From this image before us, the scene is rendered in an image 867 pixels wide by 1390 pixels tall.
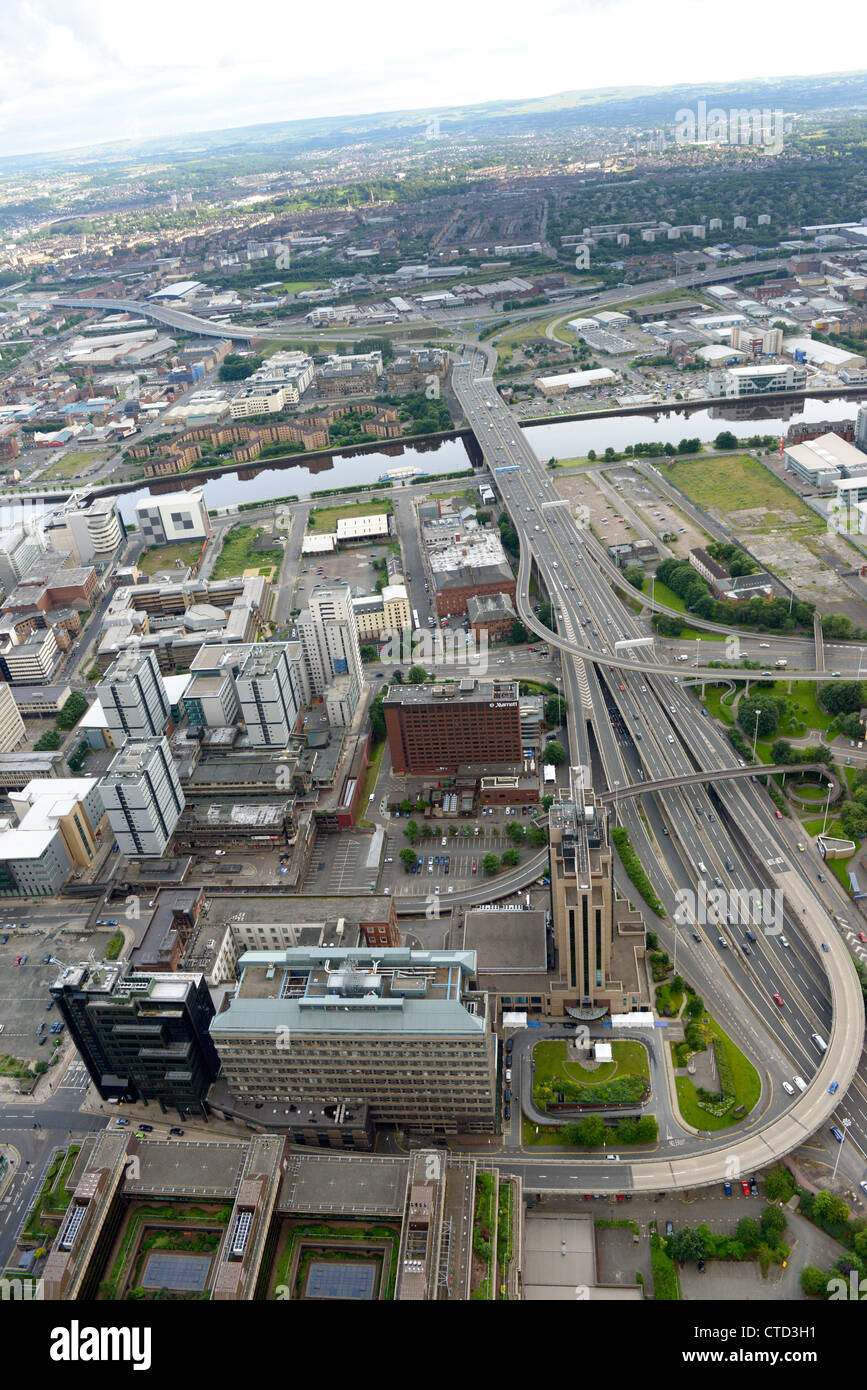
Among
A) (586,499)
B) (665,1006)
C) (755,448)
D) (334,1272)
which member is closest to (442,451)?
(586,499)

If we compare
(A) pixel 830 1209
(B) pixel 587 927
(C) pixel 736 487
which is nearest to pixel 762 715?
(B) pixel 587 927

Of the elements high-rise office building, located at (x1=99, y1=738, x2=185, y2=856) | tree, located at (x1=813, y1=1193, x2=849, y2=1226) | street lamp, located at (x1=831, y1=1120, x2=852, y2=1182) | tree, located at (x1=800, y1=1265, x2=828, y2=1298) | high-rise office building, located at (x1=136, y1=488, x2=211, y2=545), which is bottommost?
tree, located at (x1=800, y1=1265, x2=828, y2=1298)

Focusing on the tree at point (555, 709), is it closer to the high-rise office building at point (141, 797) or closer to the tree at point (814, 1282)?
the high-rise office building at point (141, 797)

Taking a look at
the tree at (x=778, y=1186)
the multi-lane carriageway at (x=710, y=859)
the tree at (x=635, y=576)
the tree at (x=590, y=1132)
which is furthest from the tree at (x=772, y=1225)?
the tree at (x=635, y=576)

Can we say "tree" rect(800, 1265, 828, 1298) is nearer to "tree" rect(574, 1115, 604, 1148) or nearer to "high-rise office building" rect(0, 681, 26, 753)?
"tree" rect(574, 1115, 604, 1148)

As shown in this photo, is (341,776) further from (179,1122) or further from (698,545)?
(698,545)

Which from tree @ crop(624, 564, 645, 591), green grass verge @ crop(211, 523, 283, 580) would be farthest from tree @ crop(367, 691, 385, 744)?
green grass verge @ crop(211, 523, 283, 580)
